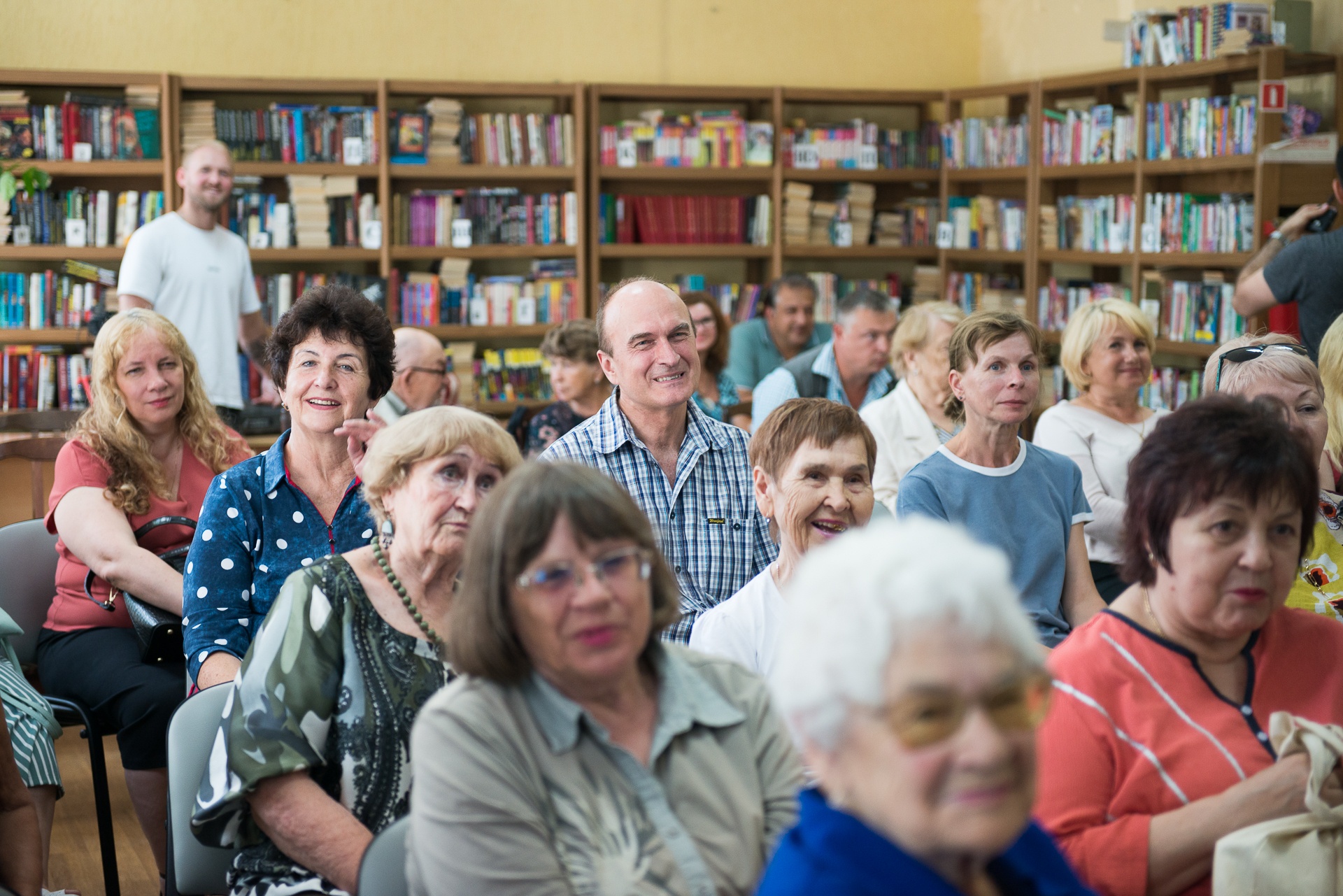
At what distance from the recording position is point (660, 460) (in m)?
2.95

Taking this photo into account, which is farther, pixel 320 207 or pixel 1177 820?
pixel 320 207

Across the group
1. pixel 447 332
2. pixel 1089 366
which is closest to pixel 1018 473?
pixel 1089 366

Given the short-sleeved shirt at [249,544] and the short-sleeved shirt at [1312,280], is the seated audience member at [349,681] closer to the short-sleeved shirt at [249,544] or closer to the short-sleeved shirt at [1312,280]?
the short-sleeved shirt at [249,544]

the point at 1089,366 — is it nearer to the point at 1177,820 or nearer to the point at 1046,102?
the point at 1177,820

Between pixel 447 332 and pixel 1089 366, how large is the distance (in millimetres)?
3977

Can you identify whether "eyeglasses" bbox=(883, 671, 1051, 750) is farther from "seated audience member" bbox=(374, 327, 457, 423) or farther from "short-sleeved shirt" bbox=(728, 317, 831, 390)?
"short-sleeved shirt" bbox=(728, 317, 831, 390)

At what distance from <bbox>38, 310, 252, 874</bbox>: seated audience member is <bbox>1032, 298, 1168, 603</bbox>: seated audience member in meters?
2.38

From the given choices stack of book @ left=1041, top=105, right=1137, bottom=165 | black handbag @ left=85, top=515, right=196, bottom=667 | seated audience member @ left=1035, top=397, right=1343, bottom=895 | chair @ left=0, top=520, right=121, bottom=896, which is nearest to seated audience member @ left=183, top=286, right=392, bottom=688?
black handbag @ left=85, top=515, right=196, bottom=667

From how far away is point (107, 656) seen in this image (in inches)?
119

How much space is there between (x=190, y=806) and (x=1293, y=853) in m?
1.58

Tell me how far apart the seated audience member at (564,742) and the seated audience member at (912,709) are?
1.21ft

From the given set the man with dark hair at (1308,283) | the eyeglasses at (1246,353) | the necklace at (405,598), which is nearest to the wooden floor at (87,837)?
the necklace at (405,598)

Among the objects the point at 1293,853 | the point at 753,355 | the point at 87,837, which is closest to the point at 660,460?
the point at 1293,853

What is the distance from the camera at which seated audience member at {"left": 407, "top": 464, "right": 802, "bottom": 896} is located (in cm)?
138
